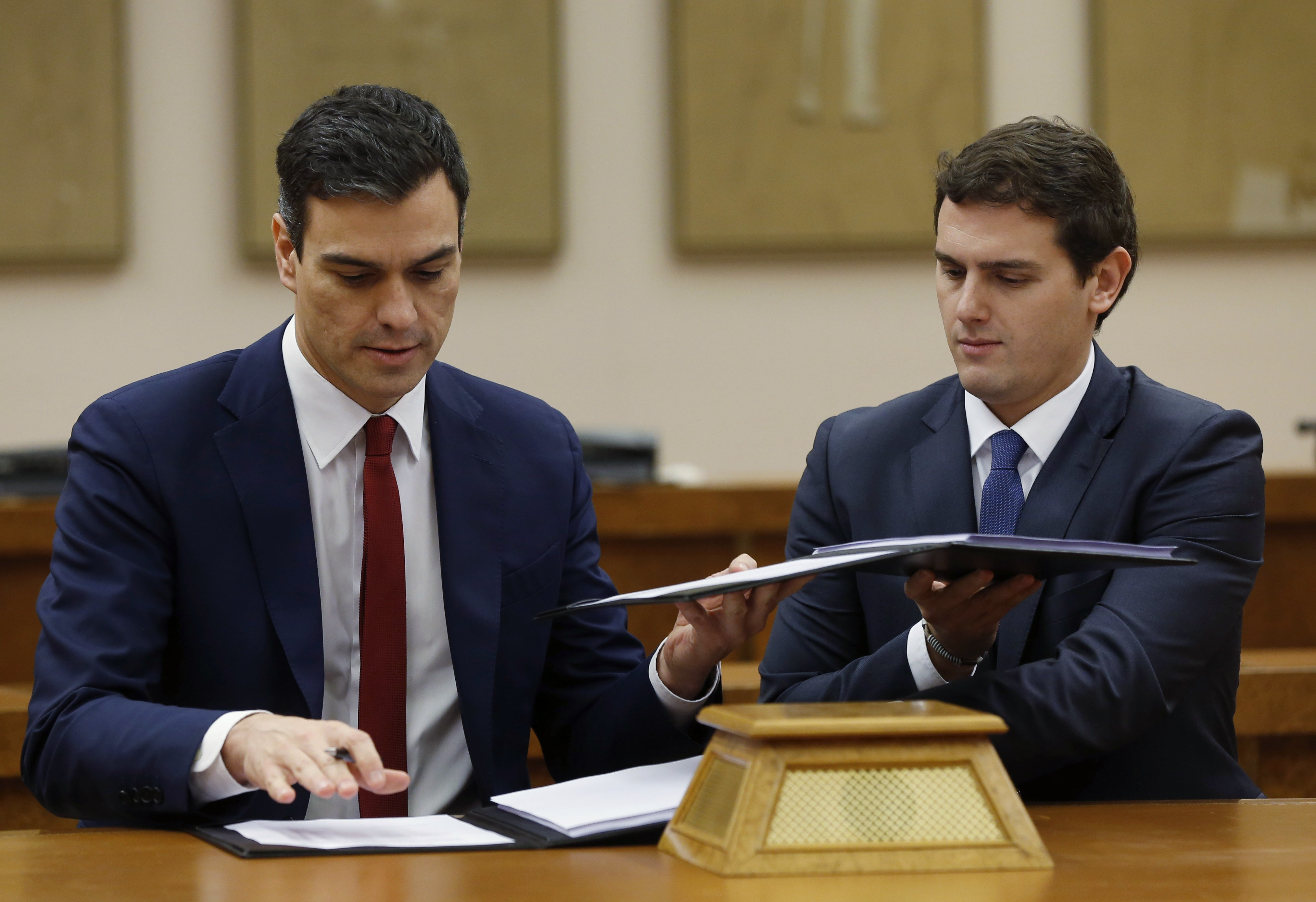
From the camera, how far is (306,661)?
1633 millimetres

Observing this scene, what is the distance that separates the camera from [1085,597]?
5.42 feet

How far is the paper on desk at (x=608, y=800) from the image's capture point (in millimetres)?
1230

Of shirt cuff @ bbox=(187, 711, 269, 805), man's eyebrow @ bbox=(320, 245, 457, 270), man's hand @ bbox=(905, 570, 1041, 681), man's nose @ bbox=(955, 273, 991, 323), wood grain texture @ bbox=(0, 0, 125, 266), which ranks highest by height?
wood grain texture @ bbox=(0, 0, 125, 266)

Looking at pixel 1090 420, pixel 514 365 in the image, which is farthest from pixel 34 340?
pixel 1090 420

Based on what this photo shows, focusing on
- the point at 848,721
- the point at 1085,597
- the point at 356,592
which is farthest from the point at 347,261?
the point at 1085,597

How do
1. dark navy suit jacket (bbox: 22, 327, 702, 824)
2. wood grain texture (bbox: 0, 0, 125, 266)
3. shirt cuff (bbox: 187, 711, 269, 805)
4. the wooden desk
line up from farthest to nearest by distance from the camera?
1. wood grain texture (bbox: 0, 0, 125, 266)
2. dark navy suit jacket (bbox: 22, 327, 702, 824)
3. shirt cuff (bbox: 187, 711, 269, 805)
4. the wooden desk

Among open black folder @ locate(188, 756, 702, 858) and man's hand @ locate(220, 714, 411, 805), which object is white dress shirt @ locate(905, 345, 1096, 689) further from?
man's hand @ locate(220, 714, 411, 805)

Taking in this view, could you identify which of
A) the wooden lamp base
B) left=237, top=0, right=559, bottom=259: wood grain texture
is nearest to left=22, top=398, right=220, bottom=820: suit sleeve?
the wooden lamp base

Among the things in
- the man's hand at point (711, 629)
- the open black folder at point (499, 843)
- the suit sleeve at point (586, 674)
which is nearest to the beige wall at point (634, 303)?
the suit sleeve at point (586, 674)

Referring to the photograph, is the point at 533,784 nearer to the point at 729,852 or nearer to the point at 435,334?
the point at 435,334

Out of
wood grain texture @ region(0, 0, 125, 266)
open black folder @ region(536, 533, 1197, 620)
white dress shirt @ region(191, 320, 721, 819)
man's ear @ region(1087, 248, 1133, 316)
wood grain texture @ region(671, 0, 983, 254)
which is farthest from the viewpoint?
wood grain texture @ region(671, 0, 983, 254)

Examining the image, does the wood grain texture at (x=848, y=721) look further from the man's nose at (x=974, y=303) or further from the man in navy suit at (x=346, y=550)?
the man's nose at (x=974, y=303)

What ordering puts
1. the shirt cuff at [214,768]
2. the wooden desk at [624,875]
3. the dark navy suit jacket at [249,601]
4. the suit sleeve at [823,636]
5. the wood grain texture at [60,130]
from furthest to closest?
the wood grain texture at [60,130], the suit sleeve at [823,636], the dark navy suit jacket at [249,601], the shirt cuff at [214,768], the wooden desk at [624,875]

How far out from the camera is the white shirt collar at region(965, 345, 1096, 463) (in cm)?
178
